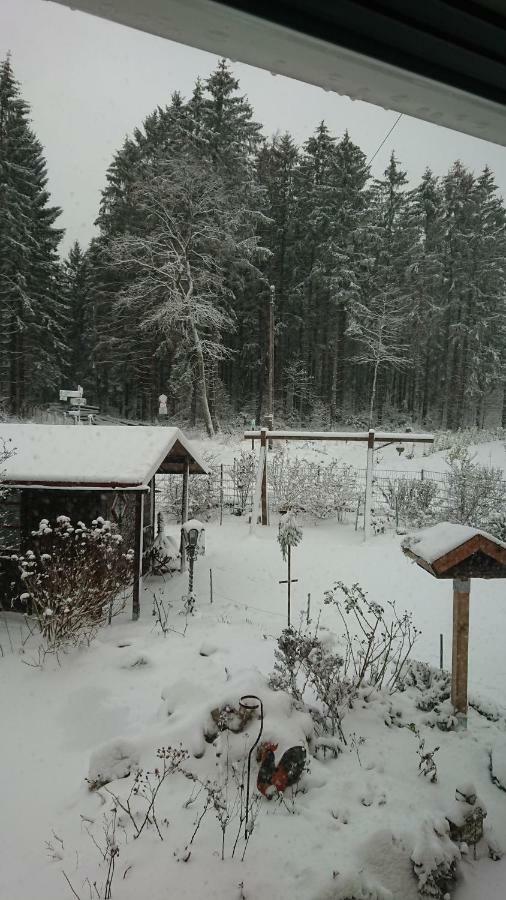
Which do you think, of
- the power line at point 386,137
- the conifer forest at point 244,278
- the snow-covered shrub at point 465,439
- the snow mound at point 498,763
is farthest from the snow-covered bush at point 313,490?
the power line at point 386,137

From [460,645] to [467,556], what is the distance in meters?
0.87

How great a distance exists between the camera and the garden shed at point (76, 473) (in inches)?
219

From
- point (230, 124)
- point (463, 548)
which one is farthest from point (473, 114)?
point (230, 124)

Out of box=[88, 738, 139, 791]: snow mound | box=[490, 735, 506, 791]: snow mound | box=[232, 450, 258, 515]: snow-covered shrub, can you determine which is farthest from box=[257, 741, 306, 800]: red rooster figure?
box=[232, 450, 258, 515]: snow-covered shrub

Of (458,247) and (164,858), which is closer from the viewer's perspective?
(164,858)

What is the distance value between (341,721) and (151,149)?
8.36 meters

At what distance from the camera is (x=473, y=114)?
96 centimetres

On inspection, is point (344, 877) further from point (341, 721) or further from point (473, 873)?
point (341, 721)

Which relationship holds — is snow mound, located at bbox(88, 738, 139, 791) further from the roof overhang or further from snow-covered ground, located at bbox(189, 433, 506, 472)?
snow-covered ground, located at bbox(189, 433, 506, 472)

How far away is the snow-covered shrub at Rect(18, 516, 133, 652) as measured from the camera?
4766 millimetres

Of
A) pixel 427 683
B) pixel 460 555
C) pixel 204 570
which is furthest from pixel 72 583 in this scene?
pixel 460 555

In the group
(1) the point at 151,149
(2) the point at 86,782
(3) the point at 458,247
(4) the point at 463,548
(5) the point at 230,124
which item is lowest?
(2) the point at 86,782

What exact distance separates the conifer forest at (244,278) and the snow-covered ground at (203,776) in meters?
3.17

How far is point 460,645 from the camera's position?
134 inches
